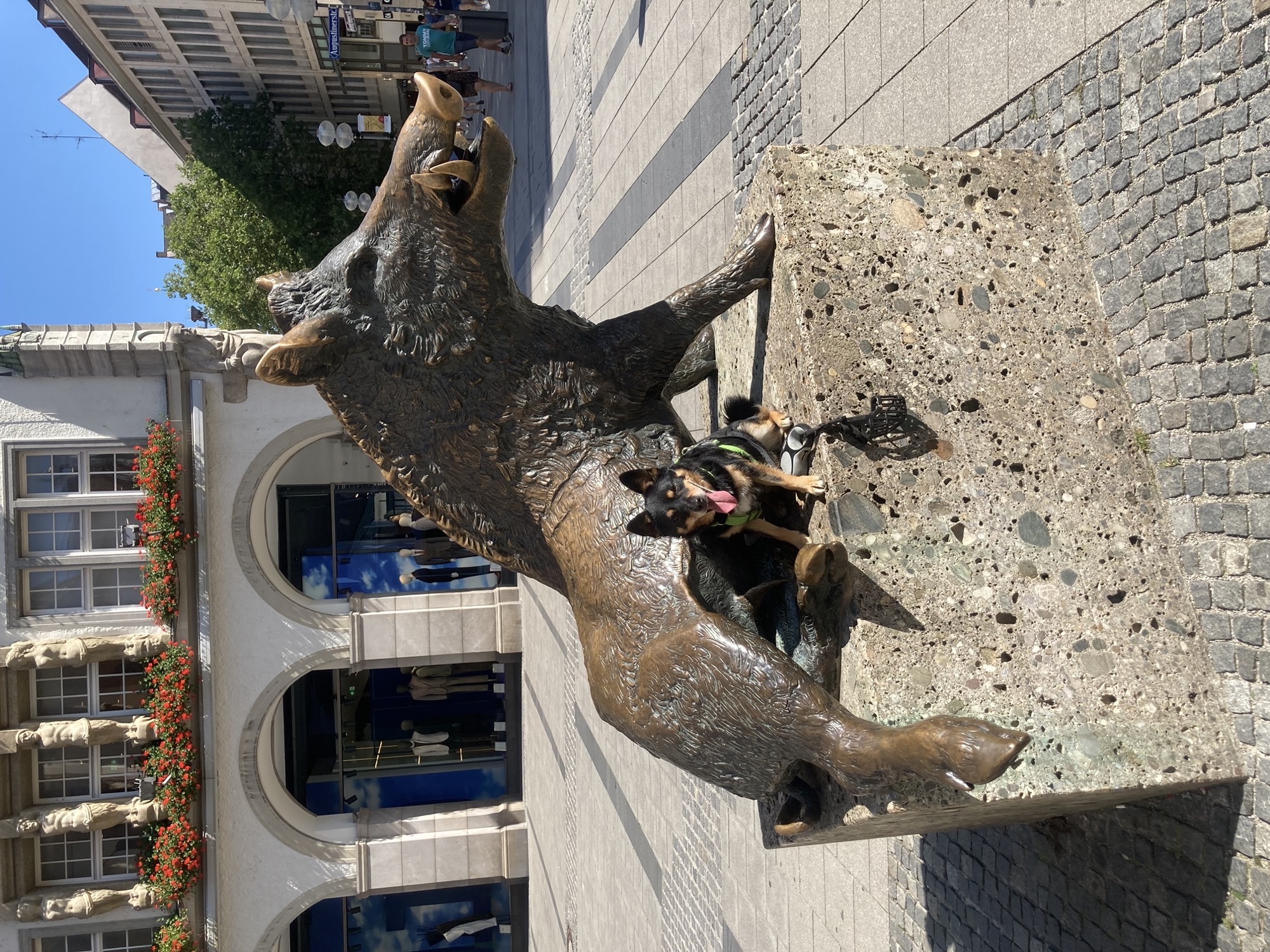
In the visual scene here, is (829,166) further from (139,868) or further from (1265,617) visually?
(139,868)

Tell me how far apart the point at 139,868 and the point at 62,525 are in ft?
13.8

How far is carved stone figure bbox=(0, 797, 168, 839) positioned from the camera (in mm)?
10750

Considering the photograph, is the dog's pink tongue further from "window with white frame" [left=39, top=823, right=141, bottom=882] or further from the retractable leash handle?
"window with white frame" [left=39, top=823, right=141, bottom=882]

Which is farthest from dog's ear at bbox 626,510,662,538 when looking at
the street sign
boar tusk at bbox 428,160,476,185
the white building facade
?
the street sign

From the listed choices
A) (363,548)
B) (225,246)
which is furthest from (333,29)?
(363,548)

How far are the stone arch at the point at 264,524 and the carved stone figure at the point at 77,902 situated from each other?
366cm

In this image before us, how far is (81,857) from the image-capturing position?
11.4 meters

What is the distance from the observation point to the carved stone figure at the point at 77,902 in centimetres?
1085

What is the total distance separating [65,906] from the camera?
427 inches

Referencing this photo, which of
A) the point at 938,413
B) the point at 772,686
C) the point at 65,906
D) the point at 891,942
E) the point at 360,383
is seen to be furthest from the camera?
the point at 65,906

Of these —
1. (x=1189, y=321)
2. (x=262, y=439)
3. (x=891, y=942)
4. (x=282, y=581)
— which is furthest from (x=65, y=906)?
(x=1189, y=321)

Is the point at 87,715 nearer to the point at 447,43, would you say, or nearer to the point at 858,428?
the point at 447,43

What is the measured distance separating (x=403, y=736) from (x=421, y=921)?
3.01 m

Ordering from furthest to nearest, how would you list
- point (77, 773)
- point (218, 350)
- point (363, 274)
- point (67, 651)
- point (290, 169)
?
point (290, 169) → point (77, 773) → point (218, 350) → point (67, 651) → point (363, 274)
